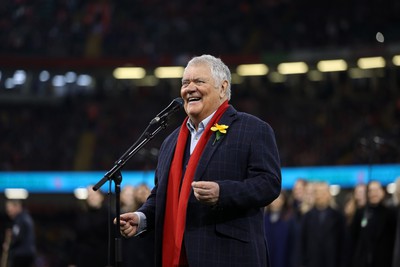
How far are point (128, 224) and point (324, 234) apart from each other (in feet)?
24.1

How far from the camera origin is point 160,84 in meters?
36.0

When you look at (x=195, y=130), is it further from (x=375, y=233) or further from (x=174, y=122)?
(x=174, y=122)

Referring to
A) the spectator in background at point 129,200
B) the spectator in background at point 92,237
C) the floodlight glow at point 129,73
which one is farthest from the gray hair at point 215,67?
the floodlight glow at point 129,73

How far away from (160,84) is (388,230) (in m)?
25.4

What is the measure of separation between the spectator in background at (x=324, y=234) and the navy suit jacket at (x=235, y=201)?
704cm

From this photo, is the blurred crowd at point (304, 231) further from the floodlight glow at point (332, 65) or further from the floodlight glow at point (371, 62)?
the floodlight glow at point (332, 65)

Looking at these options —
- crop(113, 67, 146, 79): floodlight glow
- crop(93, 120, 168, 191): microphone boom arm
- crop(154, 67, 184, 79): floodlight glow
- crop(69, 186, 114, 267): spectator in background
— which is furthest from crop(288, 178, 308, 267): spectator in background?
crop(113, 67, 146, 79): floodlight glow

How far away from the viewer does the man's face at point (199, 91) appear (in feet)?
17.5

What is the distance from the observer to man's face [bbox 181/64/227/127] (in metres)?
5.33

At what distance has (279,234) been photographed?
1323 centimetres

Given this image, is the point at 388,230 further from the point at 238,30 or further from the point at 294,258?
the point at 238,30

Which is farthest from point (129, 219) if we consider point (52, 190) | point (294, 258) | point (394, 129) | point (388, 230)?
point (52, 190)

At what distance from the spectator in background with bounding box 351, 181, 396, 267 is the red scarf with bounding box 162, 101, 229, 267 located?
603 cm

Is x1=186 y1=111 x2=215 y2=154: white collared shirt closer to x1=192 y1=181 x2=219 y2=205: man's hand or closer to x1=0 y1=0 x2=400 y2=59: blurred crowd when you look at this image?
x1=192 y1=181 x2=219 y2=205: man's hand
